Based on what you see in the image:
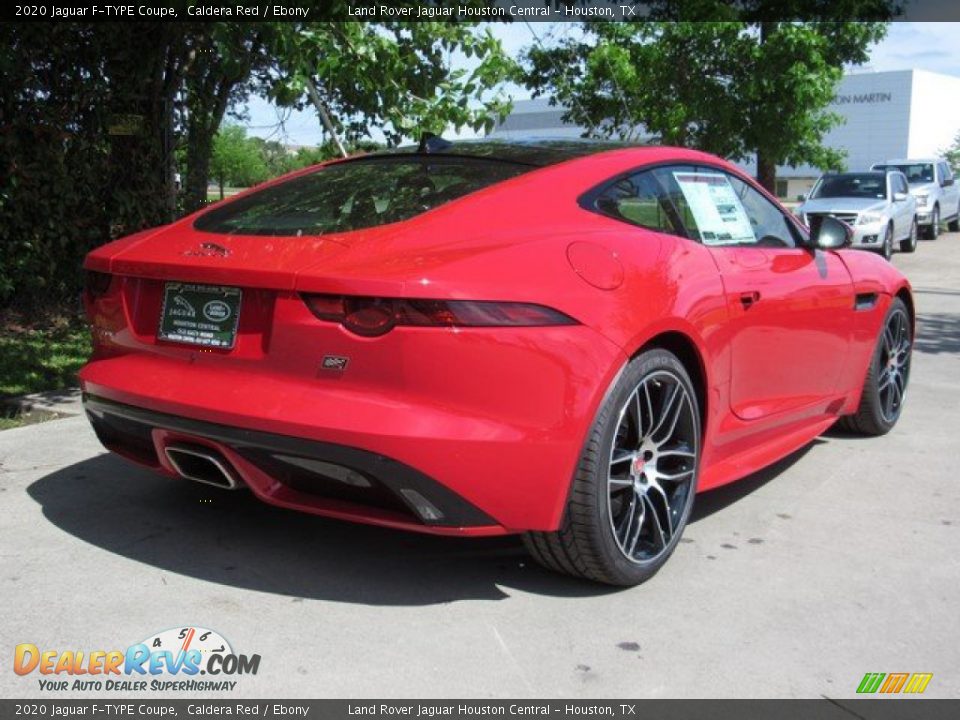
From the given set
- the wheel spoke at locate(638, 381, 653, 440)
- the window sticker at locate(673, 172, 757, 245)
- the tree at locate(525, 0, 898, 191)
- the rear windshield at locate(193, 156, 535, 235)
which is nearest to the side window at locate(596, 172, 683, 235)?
the window sticker at locate(673, 172, 757, 245)

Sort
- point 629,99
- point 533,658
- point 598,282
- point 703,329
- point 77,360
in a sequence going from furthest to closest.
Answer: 1. point 629,99
2. point 77,360
3. point 703,329
4. point 598,282
5. point 533,658

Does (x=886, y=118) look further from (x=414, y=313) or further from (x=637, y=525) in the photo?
(x=414, y=313)

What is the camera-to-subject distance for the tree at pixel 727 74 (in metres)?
15.5

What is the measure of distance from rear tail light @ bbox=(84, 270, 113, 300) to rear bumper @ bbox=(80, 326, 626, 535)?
0.57m

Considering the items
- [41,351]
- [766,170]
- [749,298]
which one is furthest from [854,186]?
[749,298]

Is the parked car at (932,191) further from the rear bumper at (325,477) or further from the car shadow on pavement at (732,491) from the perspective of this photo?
the rear bumper at (325,477)

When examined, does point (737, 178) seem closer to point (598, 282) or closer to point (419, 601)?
point (598, 282)

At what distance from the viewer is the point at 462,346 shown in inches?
116

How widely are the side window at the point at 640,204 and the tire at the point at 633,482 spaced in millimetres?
526

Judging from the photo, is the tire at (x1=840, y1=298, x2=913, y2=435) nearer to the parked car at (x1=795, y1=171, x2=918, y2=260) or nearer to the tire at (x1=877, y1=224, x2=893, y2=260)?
the parked car at (x1=795, y1=171, x2=918, y2=260)

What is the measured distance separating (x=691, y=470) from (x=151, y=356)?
1947 millimetres

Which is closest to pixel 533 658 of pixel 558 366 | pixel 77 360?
pixel 558 366

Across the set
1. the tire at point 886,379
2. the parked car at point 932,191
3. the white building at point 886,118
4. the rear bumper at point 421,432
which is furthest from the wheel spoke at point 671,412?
the white building at point 886,118

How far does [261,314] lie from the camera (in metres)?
3.14
